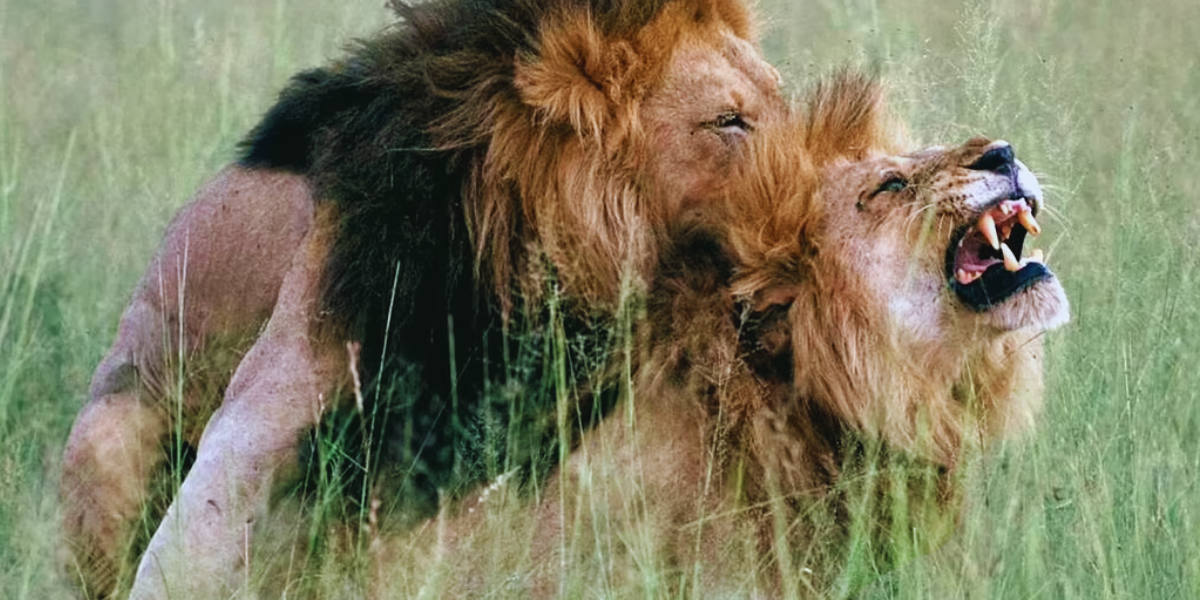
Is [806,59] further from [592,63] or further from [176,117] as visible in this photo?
[592,63]

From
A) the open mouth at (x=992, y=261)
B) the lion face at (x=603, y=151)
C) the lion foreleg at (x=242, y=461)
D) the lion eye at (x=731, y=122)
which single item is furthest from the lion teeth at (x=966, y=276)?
the lion foreleg at (x=242, y=461)

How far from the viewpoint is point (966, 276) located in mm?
3342

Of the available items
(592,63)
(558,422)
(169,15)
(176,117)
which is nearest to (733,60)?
(592,63)

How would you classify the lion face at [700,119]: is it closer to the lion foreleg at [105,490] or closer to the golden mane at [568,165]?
the golden mane at [568,165]

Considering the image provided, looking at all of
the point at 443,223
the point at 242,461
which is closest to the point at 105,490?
the point at 242,461

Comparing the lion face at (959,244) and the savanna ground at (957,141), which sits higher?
the lion face at (959,244)

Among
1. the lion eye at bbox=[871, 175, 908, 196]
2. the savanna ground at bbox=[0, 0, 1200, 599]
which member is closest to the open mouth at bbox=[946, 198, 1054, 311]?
the lion eye at bbox=[871, 175, 908, 196]

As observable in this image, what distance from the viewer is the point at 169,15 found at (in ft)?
25.8

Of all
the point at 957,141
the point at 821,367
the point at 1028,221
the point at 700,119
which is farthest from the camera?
the point at 957,141

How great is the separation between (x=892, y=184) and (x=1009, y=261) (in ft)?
0.91

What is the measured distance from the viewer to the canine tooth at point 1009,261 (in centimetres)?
332

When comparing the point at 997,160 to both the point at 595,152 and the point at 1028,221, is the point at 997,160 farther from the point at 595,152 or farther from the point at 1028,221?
the point at 595,152

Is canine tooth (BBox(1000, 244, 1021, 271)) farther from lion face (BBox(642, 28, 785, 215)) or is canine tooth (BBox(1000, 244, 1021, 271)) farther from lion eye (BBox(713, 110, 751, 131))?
lion eye (BBox(713, 110, 751, 131))

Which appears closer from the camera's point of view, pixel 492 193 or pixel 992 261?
pixel 992 261
